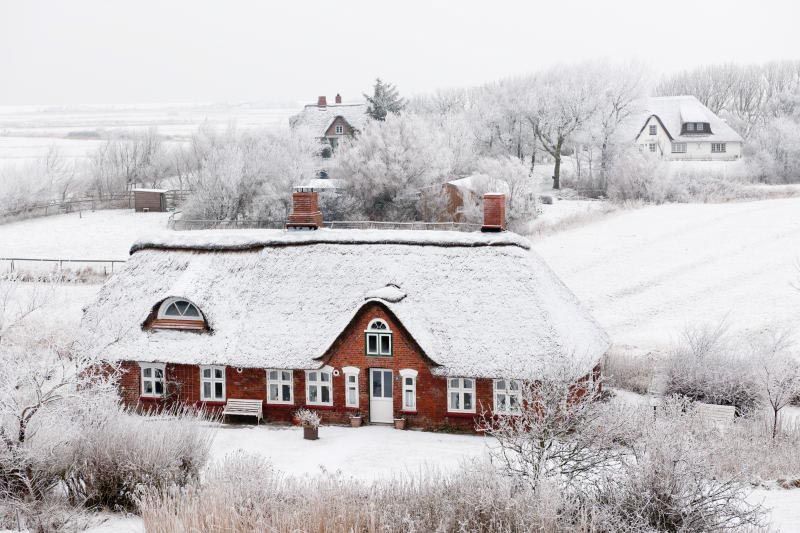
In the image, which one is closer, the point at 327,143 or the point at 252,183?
the point at 252,183

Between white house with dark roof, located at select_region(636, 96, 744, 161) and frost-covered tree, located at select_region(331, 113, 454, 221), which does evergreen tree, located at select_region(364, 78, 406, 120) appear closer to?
frost-covered tree, located at select_region(331, 113, 454, 221)

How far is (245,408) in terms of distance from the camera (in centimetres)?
2503

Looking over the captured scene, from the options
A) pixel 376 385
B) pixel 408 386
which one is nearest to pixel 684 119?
pixel 408 386

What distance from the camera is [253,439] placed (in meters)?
23.7

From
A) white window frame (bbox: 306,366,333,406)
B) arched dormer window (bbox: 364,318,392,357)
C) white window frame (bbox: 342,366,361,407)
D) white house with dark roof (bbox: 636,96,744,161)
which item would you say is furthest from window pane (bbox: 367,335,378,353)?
white house with dark roof (bbox: 636,96,744,161)

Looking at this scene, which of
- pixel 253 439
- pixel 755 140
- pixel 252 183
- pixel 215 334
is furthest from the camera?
pixel 755 140

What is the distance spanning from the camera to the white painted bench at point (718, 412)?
939 inches

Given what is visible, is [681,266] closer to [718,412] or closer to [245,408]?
[718,412]

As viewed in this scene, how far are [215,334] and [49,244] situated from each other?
33.7 m

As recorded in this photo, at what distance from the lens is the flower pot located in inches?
925

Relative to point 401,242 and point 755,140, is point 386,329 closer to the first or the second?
point 401,242

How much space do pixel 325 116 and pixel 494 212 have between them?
51.7 meters

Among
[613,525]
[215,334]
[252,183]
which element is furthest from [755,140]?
[613,525]

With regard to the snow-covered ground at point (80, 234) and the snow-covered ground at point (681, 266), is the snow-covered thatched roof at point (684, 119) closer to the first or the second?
the snow-covered ground at point (681, 266)
